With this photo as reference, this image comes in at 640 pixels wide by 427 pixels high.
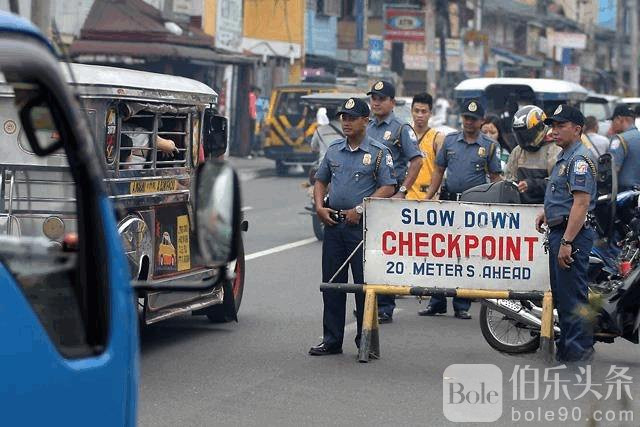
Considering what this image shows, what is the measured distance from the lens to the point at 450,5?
59.4 metres

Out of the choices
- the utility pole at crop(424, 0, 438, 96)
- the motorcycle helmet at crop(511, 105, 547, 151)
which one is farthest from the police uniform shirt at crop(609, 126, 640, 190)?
the utility pole at crop(424, 0, 438, 96)

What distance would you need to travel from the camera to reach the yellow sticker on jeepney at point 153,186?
9290 millimetres

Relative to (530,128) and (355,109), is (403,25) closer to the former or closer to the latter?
(530,128)

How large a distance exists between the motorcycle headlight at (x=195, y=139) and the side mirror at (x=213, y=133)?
0.26m

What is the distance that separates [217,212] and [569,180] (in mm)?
5730

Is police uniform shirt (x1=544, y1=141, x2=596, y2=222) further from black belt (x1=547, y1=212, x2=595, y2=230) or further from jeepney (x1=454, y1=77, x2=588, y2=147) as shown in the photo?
jeepney (x1=454, y1=77, x2=588, y2=147)

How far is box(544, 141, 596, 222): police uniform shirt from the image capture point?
8898 mm

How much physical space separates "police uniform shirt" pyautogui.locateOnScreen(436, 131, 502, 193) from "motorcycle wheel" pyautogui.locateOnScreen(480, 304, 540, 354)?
2.07 m

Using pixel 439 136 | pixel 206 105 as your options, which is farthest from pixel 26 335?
pixel 439 136

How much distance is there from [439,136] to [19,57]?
9904 millimetres

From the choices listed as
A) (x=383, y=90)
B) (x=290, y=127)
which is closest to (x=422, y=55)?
(x=290, y=127)

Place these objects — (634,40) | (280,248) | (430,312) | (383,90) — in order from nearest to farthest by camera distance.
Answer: (383,90), (430,312), (280,248), (634,40)

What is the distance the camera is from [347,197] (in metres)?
9.79

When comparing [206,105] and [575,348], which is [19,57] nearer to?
[575,348]
